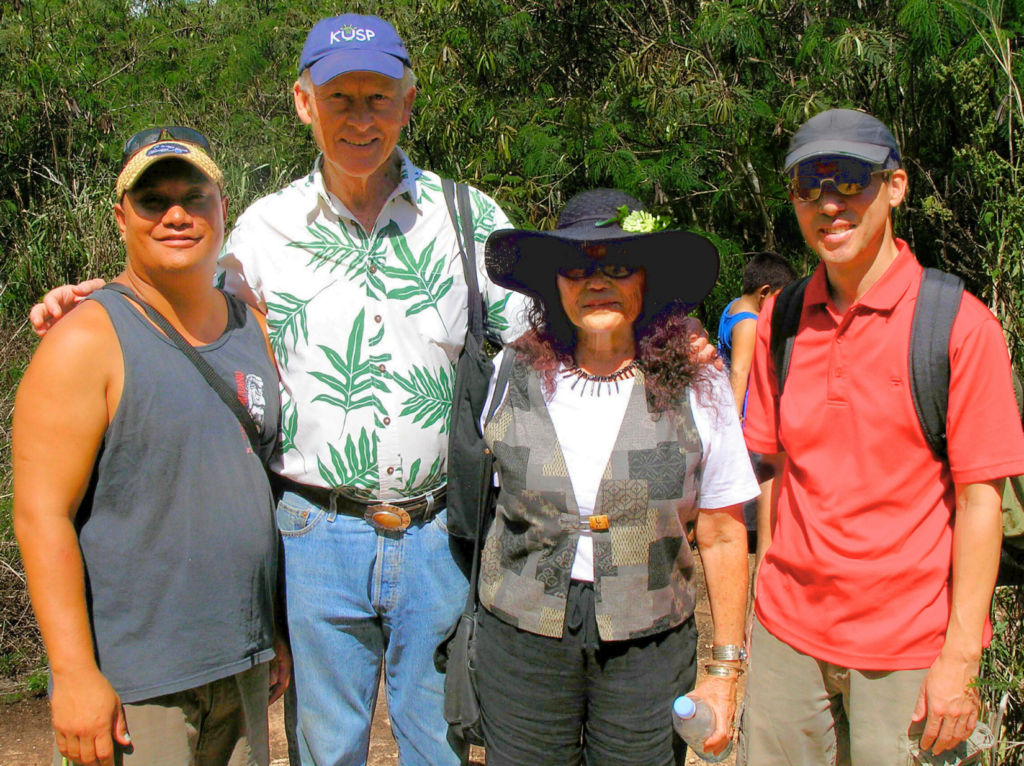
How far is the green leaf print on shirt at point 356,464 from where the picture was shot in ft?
7.57

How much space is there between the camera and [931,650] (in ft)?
6.86

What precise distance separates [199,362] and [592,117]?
4770 millimetres

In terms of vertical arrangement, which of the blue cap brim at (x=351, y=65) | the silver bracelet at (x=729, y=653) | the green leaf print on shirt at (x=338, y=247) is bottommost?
the silver bracelet at (x=729, y=653)

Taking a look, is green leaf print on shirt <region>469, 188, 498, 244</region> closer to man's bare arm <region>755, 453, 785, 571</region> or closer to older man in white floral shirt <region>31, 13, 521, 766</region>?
older man in white floral shirt <region>31, 13, 521, 766</region>

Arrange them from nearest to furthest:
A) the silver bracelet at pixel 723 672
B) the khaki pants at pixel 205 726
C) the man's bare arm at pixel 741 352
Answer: the khaki pants at pixel 205 726
the silver bracelet at pixel 723 672
the man's bare arm at pixel 741 352

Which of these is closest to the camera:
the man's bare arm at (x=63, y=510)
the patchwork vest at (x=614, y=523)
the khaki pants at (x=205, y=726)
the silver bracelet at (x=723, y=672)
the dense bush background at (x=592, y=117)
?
the man's bare arm at (x=63, y=510)

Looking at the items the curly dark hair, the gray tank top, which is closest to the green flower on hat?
the curly dark hair

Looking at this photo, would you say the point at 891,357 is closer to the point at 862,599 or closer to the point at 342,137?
the point at 862,599

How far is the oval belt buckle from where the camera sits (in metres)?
2.34

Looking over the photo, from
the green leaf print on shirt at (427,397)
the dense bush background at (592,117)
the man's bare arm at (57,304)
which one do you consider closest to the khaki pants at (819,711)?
the man's bare arm at (57,304)

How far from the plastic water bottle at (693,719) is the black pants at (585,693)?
1.5 inches

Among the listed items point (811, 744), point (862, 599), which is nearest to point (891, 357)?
point (862, 599)

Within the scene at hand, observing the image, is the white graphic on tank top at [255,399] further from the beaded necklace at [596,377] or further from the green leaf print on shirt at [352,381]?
the beaded necklace at [596,377]

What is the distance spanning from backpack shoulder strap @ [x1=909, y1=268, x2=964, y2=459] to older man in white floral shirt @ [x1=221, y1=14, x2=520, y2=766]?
111 cm
